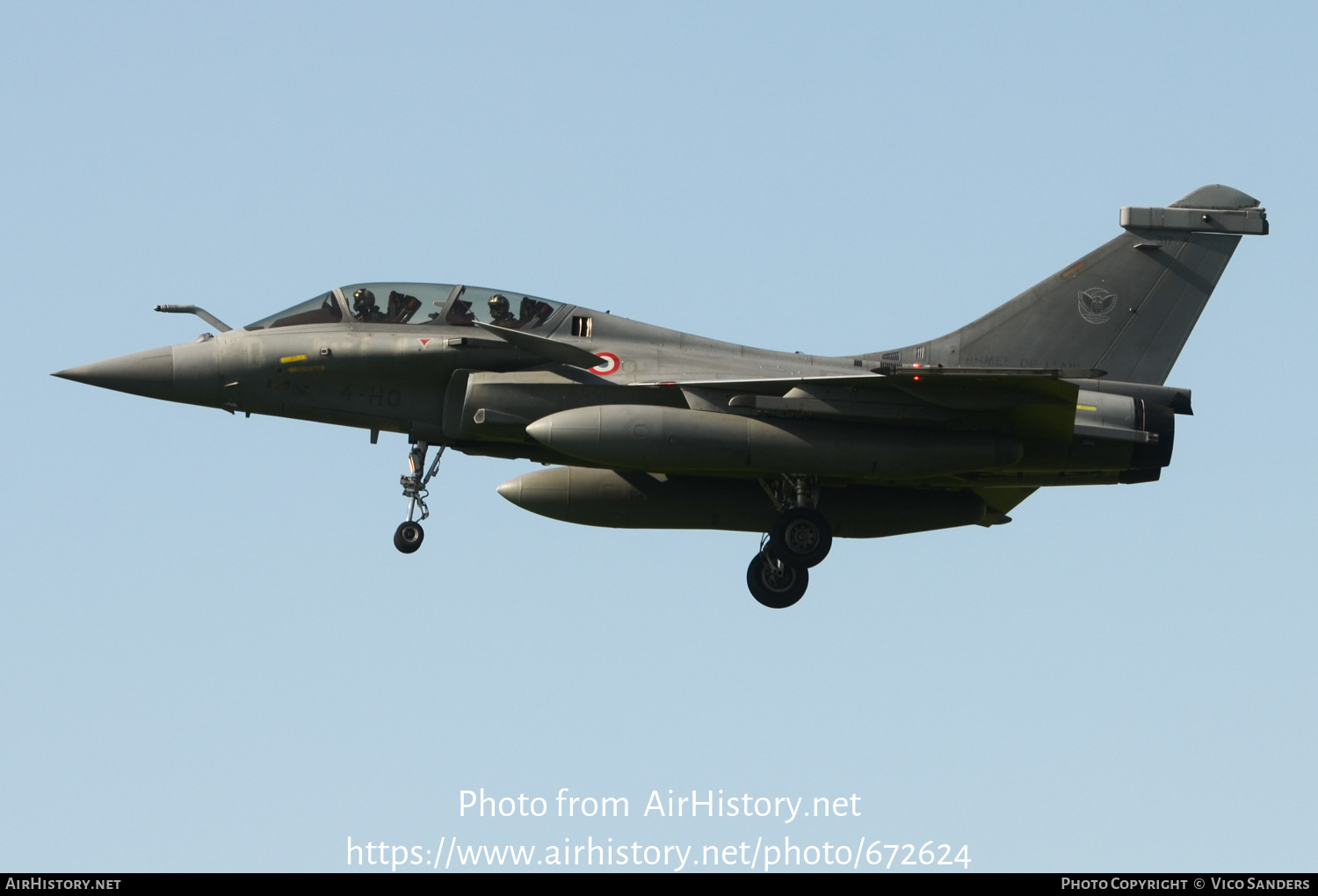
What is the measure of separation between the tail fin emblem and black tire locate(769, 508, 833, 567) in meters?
4.15

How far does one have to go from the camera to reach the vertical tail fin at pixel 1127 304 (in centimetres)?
2084

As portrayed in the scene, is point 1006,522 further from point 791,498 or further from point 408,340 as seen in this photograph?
point 408,340

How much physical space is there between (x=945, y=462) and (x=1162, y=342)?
3407 mm

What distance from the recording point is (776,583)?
20875 mm

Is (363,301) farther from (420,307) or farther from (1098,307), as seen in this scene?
(1098,307)

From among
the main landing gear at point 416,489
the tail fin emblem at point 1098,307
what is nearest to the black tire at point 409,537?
the main landing gear at point 416,489

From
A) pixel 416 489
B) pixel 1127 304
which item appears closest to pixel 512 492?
pixel 416 489

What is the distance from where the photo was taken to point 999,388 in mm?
19344

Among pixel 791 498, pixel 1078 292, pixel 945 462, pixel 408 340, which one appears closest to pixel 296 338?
pixel 408 340

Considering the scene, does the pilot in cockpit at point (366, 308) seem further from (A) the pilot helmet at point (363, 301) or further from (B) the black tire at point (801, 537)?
(B) the black tire at point (801, 537)

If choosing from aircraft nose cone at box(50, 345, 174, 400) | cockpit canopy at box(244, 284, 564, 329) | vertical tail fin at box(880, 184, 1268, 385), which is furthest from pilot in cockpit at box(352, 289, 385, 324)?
vertical tail fin at box(880, 184, 1268, 385)

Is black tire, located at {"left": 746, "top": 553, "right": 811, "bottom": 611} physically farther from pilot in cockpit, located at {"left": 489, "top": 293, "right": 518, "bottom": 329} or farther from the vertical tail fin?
pilot in cockpit, located at {"left": 489, "top": 293, "right": 518, "bottom": 329}

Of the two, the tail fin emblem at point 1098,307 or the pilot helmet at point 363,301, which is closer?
the pilot helmet at point 363,301

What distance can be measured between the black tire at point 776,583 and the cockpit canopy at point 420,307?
397 centimetres
